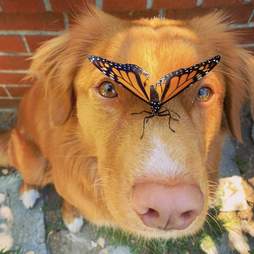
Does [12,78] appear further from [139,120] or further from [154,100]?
[154,100]

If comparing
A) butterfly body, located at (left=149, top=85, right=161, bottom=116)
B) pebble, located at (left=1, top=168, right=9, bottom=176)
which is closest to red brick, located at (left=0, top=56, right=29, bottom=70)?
pebble, located at (left=1, top=168, right=9, bottom=176)

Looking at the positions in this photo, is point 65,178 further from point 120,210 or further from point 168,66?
point 168,66

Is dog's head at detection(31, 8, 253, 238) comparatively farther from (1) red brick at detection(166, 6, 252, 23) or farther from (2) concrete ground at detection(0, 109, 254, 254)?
(2) concrete ground at detection(0, 109, 254, 254)

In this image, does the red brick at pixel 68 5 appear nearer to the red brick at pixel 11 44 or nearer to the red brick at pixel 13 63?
the red brick at pixel 11 44

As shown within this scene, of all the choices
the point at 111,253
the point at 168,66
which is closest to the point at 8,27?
the point at 168,66

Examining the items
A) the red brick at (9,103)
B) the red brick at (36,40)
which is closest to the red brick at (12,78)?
the red brick at (9,103)

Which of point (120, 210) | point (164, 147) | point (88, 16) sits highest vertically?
point (88, 16)

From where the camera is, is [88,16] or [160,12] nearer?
[88,16]
